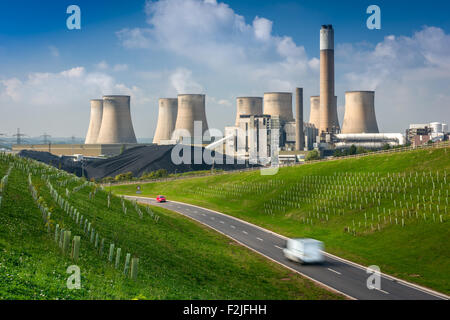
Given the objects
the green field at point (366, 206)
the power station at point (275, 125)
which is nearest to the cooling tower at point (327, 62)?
the power station at point (275, 125)

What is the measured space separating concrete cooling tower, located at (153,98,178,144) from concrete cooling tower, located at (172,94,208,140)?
13470mm

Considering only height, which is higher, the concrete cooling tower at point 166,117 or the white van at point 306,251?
the concrete cooling tower at point 166,117

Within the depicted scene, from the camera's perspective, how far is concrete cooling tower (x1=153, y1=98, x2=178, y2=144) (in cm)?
14312

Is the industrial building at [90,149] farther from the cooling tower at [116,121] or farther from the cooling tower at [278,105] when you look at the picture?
the cooling tower at [278,105]

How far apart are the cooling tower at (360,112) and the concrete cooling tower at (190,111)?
36765 mm

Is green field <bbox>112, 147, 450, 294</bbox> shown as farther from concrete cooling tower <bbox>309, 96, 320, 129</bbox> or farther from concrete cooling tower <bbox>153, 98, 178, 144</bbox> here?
concrete cooling tower <bbox>309, 96, 320, 129</bbox>

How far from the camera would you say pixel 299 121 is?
399 feet

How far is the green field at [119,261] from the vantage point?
15.7 m

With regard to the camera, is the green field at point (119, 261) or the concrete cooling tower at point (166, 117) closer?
the green field at point (119, 261)

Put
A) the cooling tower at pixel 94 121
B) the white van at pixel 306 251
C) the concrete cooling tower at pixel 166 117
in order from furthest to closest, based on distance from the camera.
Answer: the cooling tower at pixel 94 121, the concrete cooling tower at pixel 166 117, the white van at pixel 306 251

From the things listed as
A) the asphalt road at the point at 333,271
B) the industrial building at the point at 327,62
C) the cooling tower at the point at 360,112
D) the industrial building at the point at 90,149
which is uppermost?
the industrial building at the point at 327,62

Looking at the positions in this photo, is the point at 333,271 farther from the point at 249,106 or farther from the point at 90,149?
the point at 90,149

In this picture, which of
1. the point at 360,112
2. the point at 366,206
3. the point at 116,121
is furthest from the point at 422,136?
the point at 366,206
